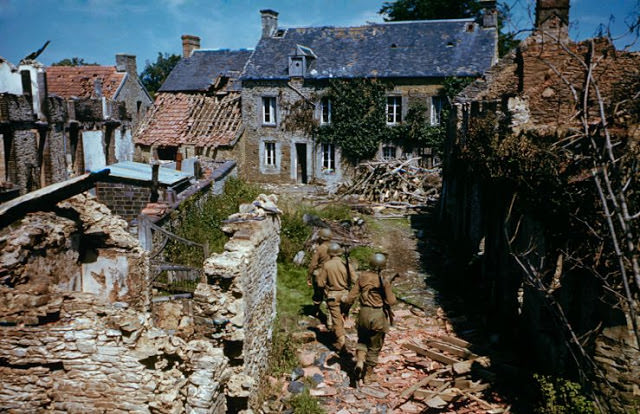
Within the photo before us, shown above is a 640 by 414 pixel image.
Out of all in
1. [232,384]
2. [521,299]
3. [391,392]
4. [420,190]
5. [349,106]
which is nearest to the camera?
[232,384]

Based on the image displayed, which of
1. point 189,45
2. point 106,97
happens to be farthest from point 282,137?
point 189,45

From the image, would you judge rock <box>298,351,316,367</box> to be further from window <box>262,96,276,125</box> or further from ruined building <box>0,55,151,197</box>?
window <box>262,96,276,125</box>

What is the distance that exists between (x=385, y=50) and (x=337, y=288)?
2028cm

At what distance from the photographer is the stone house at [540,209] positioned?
638 cm

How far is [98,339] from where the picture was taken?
5.39m

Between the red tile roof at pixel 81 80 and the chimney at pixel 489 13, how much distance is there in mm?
19963

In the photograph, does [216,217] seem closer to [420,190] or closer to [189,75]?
[420,190]

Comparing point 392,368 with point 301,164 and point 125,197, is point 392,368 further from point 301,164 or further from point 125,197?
point 301,164

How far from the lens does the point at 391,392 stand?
8477 mm

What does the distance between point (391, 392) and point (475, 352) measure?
1.89m

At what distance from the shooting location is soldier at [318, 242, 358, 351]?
9.65 meters

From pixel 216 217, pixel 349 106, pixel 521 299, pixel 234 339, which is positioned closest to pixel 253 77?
pixel 349 106

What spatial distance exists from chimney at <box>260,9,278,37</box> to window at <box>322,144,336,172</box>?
7356 millimetres

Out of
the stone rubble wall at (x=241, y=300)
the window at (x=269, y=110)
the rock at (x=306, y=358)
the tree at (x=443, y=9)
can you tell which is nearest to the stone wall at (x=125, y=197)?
the stone rubble wall at (x=241, y=300)
